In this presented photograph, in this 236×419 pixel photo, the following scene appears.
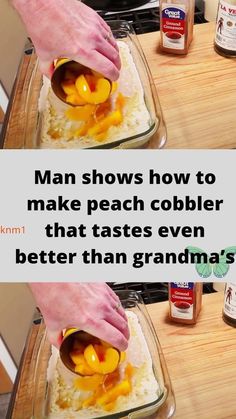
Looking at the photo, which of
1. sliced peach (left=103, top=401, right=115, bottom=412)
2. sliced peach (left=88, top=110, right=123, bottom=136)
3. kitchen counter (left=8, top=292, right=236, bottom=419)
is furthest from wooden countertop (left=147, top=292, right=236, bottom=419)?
sliced peach (left=88, top=110, right=123, bottom=136)

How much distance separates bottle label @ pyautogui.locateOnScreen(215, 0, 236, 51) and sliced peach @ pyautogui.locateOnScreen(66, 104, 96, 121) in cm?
31

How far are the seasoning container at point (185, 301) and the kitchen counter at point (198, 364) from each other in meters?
0.02

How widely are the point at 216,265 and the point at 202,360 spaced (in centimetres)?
44

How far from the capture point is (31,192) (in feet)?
4.32

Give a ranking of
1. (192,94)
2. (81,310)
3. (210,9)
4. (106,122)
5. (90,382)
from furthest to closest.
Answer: (210,9)
(192,94)
(106,122)
(90,382)
(81,310)

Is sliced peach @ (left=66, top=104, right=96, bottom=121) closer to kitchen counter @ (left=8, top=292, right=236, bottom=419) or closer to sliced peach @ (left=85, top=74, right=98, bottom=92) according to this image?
sliced peach @ (left=85, top=74, right=98, bottom=92)

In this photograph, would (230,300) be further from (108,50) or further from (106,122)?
(108,50)

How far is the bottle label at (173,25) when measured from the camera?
196 cm

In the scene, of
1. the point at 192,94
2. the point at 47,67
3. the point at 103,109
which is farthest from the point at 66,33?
the point at 192,94

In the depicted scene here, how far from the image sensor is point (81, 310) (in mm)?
1564

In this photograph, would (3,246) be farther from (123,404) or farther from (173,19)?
(173,19)

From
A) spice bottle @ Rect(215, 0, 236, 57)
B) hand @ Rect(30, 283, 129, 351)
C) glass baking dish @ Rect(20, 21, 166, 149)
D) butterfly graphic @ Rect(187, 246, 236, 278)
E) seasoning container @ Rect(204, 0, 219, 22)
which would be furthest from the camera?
seasoning container @ Rect(204, 0, 219, 22)

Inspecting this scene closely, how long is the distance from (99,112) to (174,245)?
48 cm

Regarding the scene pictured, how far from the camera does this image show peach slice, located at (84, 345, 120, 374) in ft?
5.30
